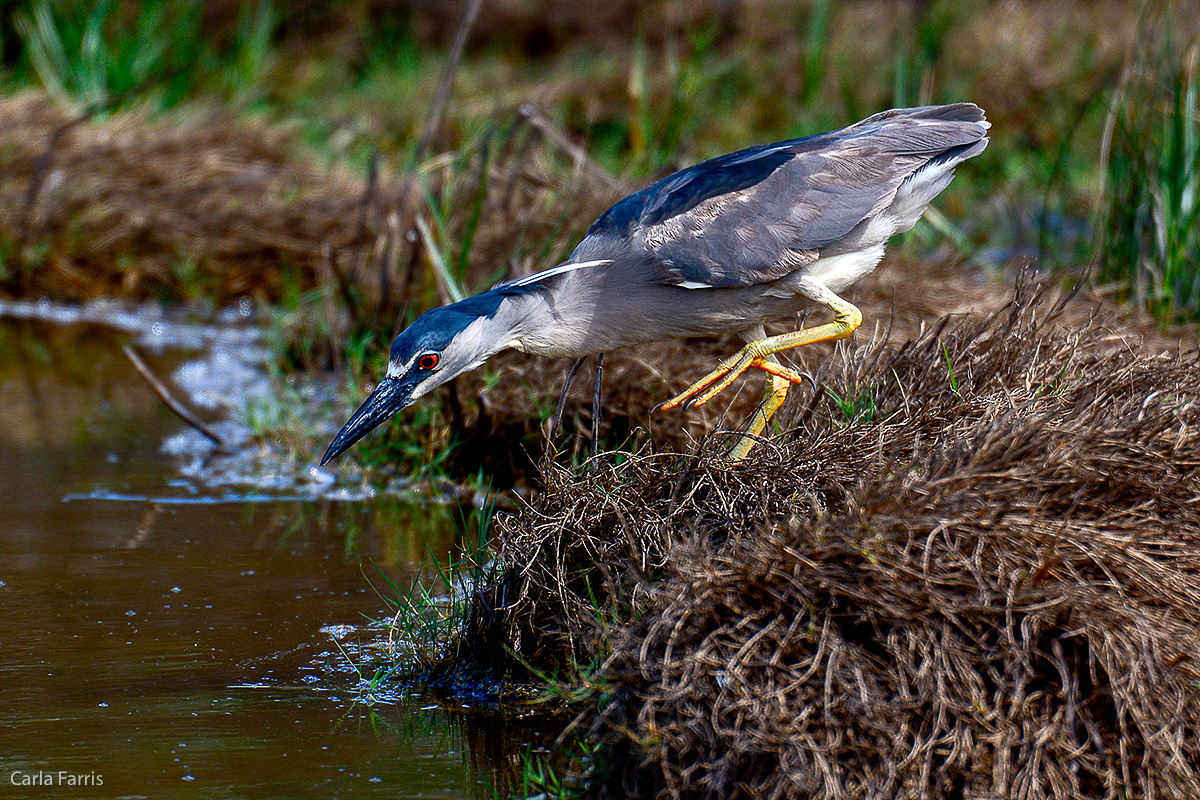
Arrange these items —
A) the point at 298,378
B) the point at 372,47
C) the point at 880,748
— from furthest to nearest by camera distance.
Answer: the point at 372,47, the point at 298,378, the point at 880,748

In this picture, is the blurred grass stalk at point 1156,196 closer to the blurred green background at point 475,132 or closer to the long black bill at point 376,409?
the blurred green background at point 475,132

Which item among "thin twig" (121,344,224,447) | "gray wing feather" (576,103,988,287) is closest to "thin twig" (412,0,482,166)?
"thin twig" (121,344,224,447)

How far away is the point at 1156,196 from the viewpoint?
193 inches

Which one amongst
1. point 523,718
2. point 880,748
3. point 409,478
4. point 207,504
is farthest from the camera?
point 409,478

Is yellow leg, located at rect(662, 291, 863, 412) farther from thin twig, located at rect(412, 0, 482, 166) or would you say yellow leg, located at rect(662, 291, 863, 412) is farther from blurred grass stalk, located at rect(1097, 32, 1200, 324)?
thin twig, located at rect(412, 0, 482, 166)

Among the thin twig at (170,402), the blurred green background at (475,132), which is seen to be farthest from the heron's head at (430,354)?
the thin twig at (170,402)

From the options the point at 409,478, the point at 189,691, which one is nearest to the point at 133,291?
Result: the point at 409,478

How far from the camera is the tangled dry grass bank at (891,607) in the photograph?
2.23m

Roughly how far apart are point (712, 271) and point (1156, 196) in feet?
7.79

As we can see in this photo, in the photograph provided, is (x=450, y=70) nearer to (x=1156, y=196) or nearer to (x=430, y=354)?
(x=430, y=354)

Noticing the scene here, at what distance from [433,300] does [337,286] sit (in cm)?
84

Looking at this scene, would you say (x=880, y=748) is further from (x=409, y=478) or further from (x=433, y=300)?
(x=433, y=300)

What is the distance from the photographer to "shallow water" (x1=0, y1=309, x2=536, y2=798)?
8.34 feet

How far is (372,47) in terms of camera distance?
10930 millimetres
